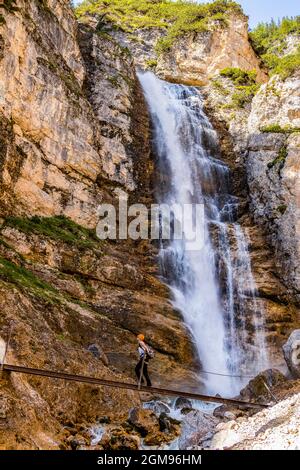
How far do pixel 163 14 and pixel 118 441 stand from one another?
50756mm

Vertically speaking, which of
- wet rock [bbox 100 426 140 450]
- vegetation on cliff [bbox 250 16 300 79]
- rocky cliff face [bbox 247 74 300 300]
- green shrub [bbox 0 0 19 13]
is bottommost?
wet rock [bbox 100 426 140 450]

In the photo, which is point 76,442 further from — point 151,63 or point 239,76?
point 151,63

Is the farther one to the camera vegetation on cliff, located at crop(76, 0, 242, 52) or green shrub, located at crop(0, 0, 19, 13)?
vegetation on cliff, located at crop(76, 0, 242, 52)

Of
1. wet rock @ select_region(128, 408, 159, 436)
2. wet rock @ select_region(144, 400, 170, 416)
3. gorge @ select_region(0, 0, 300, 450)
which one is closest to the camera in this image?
wet rock @ select_region(128, 408, 159, 436)

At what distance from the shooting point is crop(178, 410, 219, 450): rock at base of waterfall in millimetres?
10039

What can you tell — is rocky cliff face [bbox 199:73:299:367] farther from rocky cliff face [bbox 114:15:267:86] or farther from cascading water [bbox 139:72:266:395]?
rocky cliff face [bbox 114:15:267:86]

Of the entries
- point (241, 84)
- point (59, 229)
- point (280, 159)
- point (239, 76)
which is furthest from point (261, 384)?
point (239, 76)

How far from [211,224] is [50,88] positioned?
11.4 m

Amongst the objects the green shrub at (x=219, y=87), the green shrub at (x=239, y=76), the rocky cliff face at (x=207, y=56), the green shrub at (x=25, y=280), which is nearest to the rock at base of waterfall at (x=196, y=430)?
the green shrub at (x=25, y=280)

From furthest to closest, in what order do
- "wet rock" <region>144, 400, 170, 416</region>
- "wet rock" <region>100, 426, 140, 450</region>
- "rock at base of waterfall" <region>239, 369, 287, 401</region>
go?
"rock at base of waterfall" <region>239, 369, 287, 401</region>, "wet rock" <region>144, 400, 170, 416</region>, "wet rock" <region>100, 426, 140, 450</region>

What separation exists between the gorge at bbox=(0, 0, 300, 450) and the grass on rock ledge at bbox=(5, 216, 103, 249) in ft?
0.28

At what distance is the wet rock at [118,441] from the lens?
9383mm

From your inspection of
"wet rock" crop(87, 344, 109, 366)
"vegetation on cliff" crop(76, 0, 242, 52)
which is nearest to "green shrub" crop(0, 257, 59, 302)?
"wet rock" crop(87, 344, 109, 366)

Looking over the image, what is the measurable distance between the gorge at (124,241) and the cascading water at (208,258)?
0.29 ft
